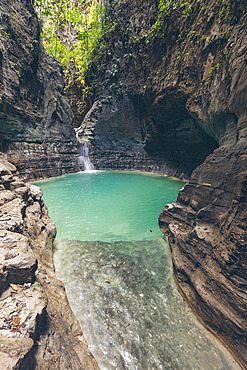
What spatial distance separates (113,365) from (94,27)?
89.3 ft

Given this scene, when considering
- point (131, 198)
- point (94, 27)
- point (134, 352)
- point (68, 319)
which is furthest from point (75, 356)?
point (94, 27)

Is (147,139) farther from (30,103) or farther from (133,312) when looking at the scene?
(133,312)

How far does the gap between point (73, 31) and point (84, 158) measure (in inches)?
799

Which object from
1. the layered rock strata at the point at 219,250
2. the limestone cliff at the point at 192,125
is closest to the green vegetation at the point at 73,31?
the limestone cliff at the point at 192,125

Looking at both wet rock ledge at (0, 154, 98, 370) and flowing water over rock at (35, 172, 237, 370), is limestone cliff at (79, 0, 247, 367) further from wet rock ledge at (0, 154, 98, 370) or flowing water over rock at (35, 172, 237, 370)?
wet rock ledge at (0, 154, 98, 370)

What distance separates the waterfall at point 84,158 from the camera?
64.7 ft

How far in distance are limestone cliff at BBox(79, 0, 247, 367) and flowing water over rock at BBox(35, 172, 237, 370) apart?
15.9 inches

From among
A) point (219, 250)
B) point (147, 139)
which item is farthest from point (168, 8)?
point (219, 250)

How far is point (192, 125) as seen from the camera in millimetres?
13352

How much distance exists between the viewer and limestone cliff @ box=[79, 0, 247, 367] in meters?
2.71

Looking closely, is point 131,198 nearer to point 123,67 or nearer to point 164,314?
point 164,314

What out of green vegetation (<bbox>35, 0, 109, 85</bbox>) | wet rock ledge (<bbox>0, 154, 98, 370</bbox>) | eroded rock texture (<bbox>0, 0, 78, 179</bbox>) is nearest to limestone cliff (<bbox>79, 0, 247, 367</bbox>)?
green vegetation (<bbox>35, 0, 109, 85</bbox>)

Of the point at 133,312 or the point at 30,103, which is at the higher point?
the point at 30,103

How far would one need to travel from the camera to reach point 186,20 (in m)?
9.43
